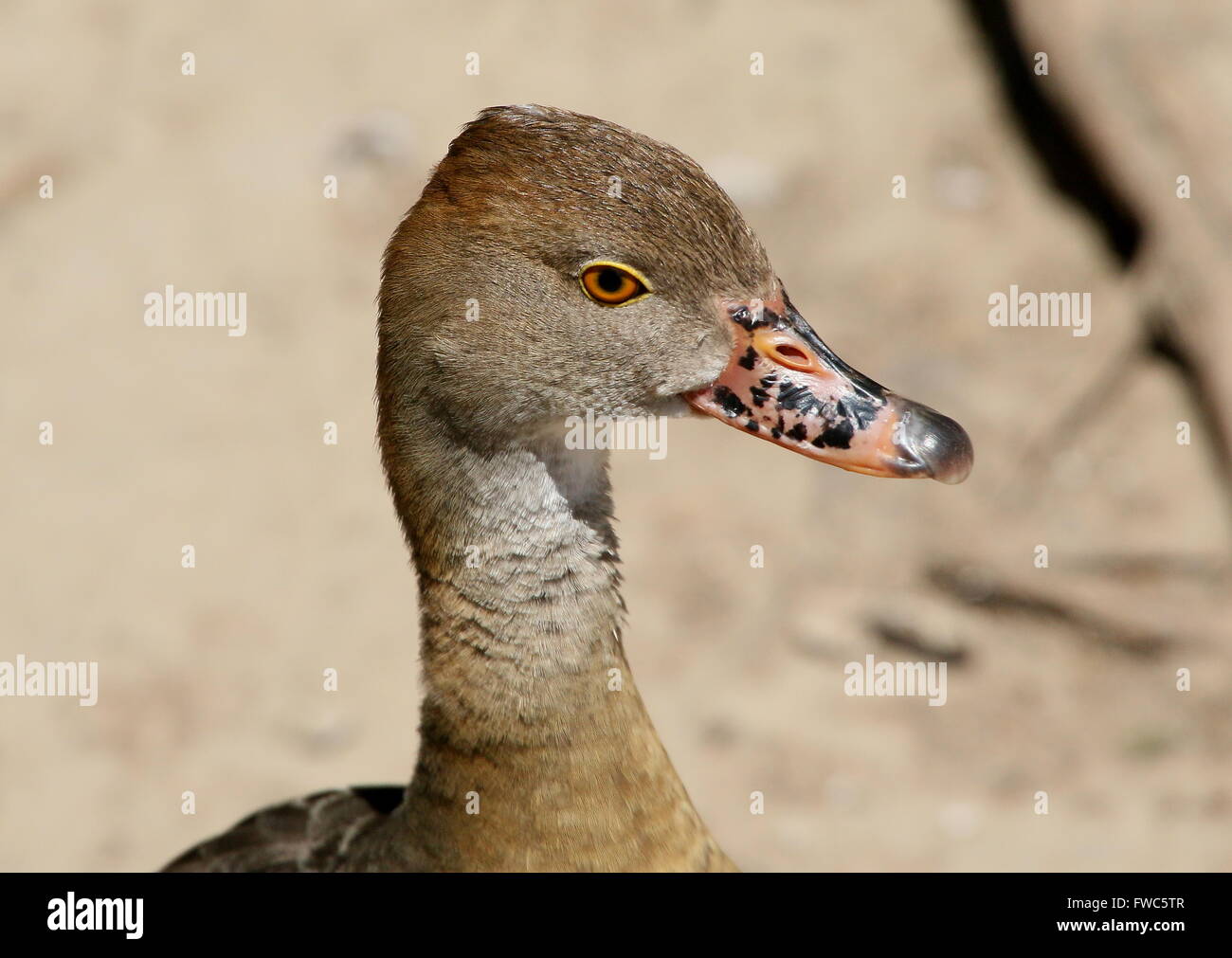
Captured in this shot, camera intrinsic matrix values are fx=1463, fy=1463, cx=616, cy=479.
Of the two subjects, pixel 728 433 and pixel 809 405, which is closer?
pixel 809 405

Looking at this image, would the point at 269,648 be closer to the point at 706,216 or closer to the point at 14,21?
the point at 706,216

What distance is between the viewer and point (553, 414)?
108 inches

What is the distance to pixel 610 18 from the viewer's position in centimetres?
735

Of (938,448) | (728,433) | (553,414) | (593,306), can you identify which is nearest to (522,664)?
(553,414)

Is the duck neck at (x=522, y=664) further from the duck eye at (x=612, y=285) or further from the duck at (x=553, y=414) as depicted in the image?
the duck eye at (x=612, y=285)

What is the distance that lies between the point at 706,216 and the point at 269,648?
3.31 meters

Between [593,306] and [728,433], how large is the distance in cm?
333

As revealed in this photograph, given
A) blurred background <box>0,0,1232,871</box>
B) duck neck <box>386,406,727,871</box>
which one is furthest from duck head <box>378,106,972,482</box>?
blurred background <box>0,0,1232,871</box>

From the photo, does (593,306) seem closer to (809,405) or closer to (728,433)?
(809,405)

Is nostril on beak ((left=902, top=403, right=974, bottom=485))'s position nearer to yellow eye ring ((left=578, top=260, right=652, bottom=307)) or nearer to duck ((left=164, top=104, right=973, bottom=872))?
duck ((left=164, top=104, right=973, bottom=872))

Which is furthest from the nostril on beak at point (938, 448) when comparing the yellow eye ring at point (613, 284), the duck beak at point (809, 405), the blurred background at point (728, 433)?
the blurred background at point (728, 433)

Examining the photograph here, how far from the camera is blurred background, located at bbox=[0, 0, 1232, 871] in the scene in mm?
5094

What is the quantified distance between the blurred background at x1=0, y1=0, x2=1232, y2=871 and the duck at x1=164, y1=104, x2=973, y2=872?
2.20 m

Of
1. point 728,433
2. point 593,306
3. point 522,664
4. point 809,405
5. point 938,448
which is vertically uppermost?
point 728,433
